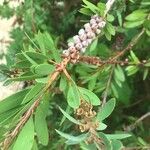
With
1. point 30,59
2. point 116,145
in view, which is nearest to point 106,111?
point 116,145

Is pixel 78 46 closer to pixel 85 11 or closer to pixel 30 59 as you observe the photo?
pixel 30 59

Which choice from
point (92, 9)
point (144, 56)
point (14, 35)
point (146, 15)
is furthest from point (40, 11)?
point (92, 9)

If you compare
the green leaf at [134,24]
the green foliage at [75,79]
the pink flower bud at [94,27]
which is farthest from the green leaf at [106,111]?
the green leaf at [134,24]

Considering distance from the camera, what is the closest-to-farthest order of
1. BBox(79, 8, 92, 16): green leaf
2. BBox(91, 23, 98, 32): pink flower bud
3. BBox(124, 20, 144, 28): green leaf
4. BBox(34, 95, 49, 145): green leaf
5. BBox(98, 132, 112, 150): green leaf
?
BBox(98, 132, 112, 150): green leaf → BBox(34, 95, 49, 145): green leaf → BBox(91, 23, 98, 32): pink flower bud → BBox(79, 8, 92, 16): green leaf → BBox(124, 20, 144, 28): green leaf

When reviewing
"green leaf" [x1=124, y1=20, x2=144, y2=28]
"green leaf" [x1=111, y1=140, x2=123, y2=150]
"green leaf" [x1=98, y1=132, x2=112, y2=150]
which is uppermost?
"green leaf" [x1=98, y1=132, x2=112, y2=150]

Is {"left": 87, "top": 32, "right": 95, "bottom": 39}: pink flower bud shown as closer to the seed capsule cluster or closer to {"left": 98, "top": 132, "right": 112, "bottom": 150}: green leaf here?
the seed capsule cluster

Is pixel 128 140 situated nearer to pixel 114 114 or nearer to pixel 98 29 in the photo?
pixel 114 114

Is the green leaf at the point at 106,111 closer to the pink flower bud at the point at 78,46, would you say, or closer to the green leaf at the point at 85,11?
the pink flower bud at the point at 78,46

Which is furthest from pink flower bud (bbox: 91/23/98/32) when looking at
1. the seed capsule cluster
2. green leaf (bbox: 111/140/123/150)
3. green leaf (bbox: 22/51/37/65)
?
green leaf (bbox: 111/140/123/150)
